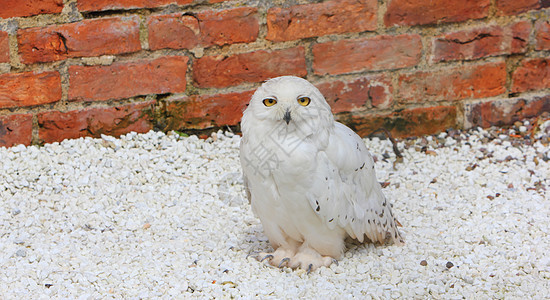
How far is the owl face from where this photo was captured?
5.02ft

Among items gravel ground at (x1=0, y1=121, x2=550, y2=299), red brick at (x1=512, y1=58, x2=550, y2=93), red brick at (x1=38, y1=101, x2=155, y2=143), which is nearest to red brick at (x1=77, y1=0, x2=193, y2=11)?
red brick at (x1=38, y1=101, x2=155, y2=143)

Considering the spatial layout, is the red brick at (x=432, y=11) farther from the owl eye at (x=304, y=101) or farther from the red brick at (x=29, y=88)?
the red brick at (x=29, y=88)

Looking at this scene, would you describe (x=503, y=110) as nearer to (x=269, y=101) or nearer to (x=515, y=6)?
(x=515, y=6)

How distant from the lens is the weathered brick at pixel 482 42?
2.39m

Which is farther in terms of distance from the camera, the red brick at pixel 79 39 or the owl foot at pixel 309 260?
the red brick at pixel 79 39

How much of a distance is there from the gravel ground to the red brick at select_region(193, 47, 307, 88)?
9.3 inches

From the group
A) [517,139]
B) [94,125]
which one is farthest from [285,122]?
[517,139]

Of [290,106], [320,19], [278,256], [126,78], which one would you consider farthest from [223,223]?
[320,19]

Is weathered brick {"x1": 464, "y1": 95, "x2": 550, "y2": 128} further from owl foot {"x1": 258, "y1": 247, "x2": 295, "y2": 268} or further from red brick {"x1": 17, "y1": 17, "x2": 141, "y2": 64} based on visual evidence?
red brick {"x1": 17, "y1": 17, "x2": 141, "y2": 64}

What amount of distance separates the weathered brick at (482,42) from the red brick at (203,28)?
0.75m

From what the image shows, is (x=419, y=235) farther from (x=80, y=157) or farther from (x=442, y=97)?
(x=80, y=157)

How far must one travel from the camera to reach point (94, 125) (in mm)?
2332

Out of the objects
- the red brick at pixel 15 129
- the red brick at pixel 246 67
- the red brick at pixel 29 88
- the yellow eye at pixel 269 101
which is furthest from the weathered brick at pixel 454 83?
the red brick at pixel 15 129

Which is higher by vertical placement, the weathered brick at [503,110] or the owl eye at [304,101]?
the owl eye at [304,101]
